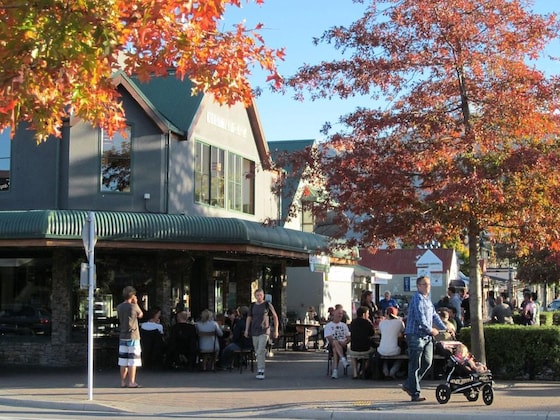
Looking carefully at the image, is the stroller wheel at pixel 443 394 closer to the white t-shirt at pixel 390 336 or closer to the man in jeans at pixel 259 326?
the white t-shirt at pixel 390 336

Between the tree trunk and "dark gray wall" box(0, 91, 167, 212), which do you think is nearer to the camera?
the tree trunk

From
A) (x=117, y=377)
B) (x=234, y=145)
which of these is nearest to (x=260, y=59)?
(x=117, y=377)

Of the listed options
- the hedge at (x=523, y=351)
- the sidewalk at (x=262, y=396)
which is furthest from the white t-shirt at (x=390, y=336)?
the hedge at (x=523, y=351)

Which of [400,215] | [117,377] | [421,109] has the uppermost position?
[421,109]

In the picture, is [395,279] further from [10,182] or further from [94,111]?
[94,111]

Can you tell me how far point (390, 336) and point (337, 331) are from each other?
5.28 feet

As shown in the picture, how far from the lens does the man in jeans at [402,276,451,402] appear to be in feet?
41.9

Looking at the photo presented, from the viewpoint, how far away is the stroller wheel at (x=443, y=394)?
41.1ft

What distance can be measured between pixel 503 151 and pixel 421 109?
6.00 ft

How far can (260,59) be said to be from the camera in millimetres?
10562

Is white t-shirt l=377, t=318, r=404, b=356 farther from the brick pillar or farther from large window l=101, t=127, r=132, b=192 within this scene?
the brick pillar

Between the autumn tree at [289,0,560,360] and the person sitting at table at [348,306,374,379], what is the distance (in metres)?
1.69

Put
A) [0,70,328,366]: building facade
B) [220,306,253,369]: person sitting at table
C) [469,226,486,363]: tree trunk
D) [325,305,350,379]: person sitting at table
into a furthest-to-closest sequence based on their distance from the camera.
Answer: [0,70,328,366]: building facade → [220,306,253,369]: person sitting at table → [325,305,350,379]: person sitting at table → [469,226,486,363]: tree trunk

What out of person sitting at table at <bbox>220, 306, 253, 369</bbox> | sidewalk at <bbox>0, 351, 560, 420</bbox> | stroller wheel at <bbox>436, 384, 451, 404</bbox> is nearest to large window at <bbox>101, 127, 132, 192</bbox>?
person sitting at table at <bbox>220, 306, 253, 369</bbox>
